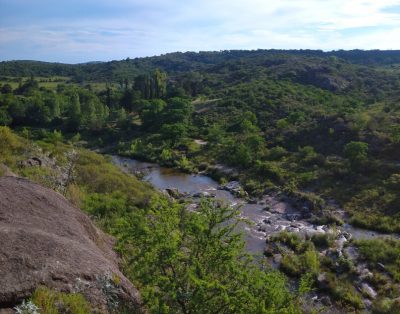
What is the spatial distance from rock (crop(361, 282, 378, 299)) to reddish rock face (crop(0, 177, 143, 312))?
17459 mm

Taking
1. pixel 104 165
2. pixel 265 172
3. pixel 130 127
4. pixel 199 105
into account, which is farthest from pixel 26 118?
pixel 265 172

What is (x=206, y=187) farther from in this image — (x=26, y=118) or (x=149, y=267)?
(x=26, y=118)

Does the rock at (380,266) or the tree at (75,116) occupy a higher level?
the tree at (75,116)

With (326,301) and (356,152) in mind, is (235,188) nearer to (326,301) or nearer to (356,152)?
(356,152)

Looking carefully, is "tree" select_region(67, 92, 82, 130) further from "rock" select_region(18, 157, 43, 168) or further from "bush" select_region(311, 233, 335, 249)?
"bush" select_region(311, 233, 335, 249)

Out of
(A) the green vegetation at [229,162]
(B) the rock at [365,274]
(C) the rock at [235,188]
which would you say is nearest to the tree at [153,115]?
(A) the green vegetation at [229,162]

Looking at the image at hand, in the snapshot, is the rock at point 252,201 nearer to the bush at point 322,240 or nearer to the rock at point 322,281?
the bush at point 322,240

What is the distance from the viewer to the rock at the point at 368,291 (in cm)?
2504

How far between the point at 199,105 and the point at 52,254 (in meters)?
83.3

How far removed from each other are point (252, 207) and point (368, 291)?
17.4 metres

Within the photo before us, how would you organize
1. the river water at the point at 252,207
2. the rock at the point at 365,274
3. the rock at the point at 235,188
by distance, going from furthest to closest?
1. the rock at the point at 235,188
2. the river water at the point at 252,207
3. the rock at the point at 365,274

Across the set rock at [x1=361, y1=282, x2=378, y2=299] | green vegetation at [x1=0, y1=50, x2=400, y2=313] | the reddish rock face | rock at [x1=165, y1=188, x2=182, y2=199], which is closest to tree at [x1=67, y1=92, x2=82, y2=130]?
green vegetation at [x1=0, y1=50, x2=400, y2=313]

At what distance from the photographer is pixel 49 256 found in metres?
10.7

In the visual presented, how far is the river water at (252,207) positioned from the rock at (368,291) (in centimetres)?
682
